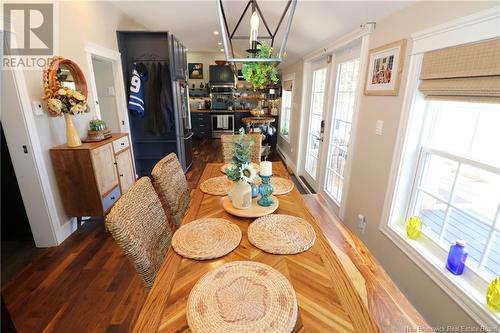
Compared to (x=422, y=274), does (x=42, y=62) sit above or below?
above

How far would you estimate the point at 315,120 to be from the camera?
12.2 feet

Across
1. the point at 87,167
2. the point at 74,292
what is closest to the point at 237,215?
the point at 74,292

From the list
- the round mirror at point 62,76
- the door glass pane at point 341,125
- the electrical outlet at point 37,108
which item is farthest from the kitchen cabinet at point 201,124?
the electrical outlet at point 37,108

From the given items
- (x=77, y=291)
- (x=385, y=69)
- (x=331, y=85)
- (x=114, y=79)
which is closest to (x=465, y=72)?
(x=385, y=69)

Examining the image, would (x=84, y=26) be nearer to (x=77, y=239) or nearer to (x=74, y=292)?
(x=77, y=239)

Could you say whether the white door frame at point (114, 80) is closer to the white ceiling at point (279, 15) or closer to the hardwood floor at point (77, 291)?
the white ceiling at point (279, 15)

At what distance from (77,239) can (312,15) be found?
329 centimetres

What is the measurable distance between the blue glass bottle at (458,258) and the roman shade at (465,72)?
0.77 metres

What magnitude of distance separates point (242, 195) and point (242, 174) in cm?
13

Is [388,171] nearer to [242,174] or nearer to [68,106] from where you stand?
[242,174]

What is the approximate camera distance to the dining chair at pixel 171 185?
4.72ft

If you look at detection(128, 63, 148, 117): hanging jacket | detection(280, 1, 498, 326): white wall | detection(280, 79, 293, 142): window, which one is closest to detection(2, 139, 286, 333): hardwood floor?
detection(280, 1, 498, 326): white wall

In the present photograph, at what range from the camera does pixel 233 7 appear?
2.96 m

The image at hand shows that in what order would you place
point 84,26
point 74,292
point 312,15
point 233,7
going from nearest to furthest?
1. point 74,292
2. point 312,15
3. point 84,26
4. point 233,7
